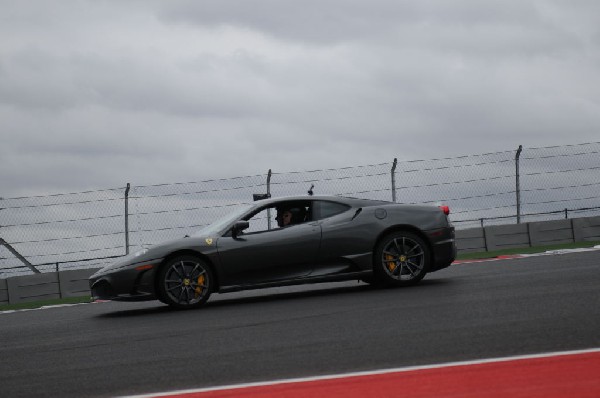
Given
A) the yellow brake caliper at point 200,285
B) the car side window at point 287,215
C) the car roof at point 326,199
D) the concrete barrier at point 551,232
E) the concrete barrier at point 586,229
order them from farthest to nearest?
the concrete barrier at point 586,229 → the concrete barrier at point 551,232 → the car roof at point 326,199 → the car side window at point 287,215 → the yellow brake caliper at point 200,285

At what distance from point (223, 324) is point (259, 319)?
0.38 metres

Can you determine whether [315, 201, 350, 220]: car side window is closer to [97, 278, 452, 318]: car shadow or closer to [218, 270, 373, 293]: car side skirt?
[218, 270, 373, 293]: car side skirt

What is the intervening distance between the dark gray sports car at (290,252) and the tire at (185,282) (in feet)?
0.04

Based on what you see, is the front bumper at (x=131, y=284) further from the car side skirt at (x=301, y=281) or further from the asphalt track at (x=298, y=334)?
the car side skirt at (x=301, y=281)

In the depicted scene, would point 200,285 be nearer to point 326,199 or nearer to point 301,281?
point 301,281

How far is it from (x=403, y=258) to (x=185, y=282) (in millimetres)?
2656

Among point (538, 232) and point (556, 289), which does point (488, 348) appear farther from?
point (538, 232)

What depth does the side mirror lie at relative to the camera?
10.6 m

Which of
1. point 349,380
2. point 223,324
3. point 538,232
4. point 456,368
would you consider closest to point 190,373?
point 349,380

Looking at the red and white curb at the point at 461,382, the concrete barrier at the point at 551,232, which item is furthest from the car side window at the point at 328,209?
the concrete barrier at the point at 551,232

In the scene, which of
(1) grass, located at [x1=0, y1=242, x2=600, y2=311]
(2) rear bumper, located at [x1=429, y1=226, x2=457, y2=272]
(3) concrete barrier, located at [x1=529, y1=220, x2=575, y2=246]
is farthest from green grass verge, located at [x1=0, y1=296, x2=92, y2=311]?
(3) concrete barrier, located at [x1=529, y1=220, x2=575, y2=246]

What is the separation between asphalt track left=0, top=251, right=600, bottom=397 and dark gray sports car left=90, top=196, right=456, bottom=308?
285mm

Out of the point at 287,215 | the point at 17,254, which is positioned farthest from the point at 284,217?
the point at 17,254

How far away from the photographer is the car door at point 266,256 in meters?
10.5
